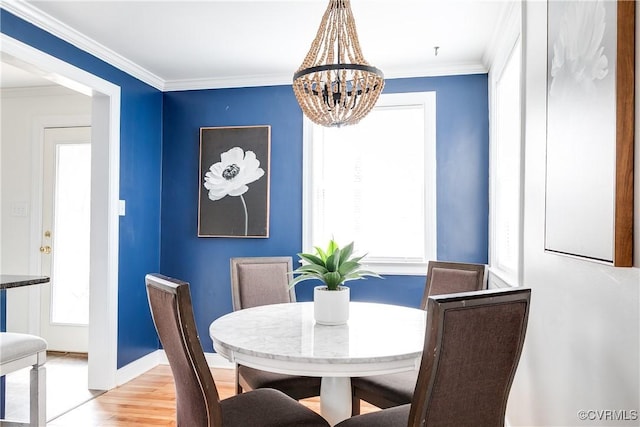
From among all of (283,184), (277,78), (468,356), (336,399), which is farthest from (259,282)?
(468,356)

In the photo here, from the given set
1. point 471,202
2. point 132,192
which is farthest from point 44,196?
point 471,202

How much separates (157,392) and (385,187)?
2.31 metres

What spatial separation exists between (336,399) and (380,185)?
2.06m

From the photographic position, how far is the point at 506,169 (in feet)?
9.61

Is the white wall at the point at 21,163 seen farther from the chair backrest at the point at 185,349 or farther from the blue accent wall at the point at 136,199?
the chair backrest at the point at 185,349

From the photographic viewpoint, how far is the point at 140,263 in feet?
12.0

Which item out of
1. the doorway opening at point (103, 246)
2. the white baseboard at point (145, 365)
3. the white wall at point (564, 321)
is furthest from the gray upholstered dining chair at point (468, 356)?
the doorway opening at point (103, 246)

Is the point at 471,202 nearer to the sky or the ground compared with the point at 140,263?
nearer to the sky

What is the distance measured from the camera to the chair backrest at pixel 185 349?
1359mm

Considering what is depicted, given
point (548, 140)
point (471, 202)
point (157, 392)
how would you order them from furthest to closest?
point (471, 202)
point (157, 392)
point (548, 140)

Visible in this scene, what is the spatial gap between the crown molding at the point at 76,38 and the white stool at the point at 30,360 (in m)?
1.75

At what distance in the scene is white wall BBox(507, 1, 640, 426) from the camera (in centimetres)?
101

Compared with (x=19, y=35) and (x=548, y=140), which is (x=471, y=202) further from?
(x=19, y=35)

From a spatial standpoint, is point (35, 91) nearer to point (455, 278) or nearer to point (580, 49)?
point (455, 278)
